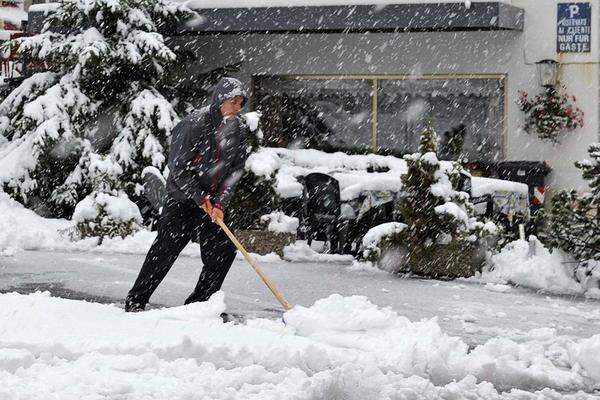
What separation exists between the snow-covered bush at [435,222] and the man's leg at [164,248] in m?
3.94

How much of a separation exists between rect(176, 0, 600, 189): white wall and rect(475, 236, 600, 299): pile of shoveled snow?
5.97 m

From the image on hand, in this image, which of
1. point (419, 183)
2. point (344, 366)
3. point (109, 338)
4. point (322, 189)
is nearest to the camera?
point (344, 366)

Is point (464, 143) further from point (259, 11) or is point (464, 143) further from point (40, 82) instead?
point (40, 82)

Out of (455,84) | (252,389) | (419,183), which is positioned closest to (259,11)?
(455,84)

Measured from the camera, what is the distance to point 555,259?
34.3 feet

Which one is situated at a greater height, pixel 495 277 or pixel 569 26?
pixel 569 26

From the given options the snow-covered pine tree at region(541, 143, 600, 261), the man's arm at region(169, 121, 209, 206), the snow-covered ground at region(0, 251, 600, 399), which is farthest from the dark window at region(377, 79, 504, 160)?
the man's arm at region(169, 121, 209, 206)

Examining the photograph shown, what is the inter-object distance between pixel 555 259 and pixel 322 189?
10.8ft

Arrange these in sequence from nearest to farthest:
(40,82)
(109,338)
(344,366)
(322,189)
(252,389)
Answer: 1. (252,389)
2. (344,366)
3. (109,338)
4. (322,189)
5. (40,82)

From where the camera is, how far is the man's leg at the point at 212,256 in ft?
25.5

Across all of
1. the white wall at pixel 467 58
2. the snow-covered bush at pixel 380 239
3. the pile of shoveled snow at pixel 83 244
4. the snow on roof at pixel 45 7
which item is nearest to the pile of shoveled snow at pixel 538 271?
the snow-covered bush at pixel 380 239

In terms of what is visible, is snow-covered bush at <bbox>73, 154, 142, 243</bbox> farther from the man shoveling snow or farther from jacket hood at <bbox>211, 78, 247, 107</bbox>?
jacket hood at <bbox>211, 78, 247, 107</bbox>

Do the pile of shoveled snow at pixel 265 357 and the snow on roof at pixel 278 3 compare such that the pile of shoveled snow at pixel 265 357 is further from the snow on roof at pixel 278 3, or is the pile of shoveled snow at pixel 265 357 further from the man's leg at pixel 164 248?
the snow on roof at pixel 278 3

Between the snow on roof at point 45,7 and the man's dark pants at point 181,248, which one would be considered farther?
the snow on roof at point 45,7
